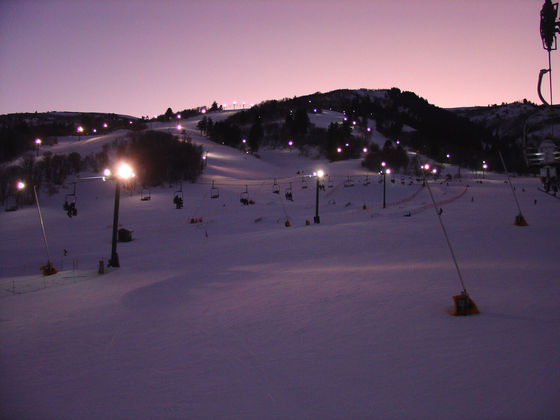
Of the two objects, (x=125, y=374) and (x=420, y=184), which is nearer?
(x=125, y=374)

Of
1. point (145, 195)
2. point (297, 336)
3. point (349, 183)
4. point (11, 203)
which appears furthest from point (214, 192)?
point (297, 336)

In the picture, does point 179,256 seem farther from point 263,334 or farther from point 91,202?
point 91,202

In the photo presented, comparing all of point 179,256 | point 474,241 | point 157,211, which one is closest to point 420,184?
point 157,211

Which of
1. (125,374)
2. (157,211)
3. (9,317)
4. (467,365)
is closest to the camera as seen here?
(467,365)

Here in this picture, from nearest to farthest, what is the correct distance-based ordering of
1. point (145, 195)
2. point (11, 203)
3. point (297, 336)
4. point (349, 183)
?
point (297, 336) < point (11, 203) < point (145, 195) < point (349, 183)

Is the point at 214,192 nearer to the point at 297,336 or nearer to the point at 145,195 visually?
the point at 145,195

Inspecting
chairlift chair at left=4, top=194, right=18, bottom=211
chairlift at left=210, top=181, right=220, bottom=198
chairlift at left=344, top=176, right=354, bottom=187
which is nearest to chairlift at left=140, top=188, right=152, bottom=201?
chairlift at left=210, top=181, right=220, bottom=198

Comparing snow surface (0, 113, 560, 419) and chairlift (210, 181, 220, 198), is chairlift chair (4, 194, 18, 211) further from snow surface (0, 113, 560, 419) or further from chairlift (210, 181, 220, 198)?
snow surface (0, 113, 560, 419)

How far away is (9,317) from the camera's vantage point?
10.2 m

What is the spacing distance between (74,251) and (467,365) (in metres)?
27.6

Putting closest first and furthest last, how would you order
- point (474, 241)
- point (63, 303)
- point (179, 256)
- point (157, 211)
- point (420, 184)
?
point (63, 303) < point (474, 241) < point (179, 256) < point (157, 211) < point (420, 184)

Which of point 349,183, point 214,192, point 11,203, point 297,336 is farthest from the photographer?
point 349,183

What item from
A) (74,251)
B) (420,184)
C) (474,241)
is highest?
(420,184)

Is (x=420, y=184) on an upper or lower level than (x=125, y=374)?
upper
